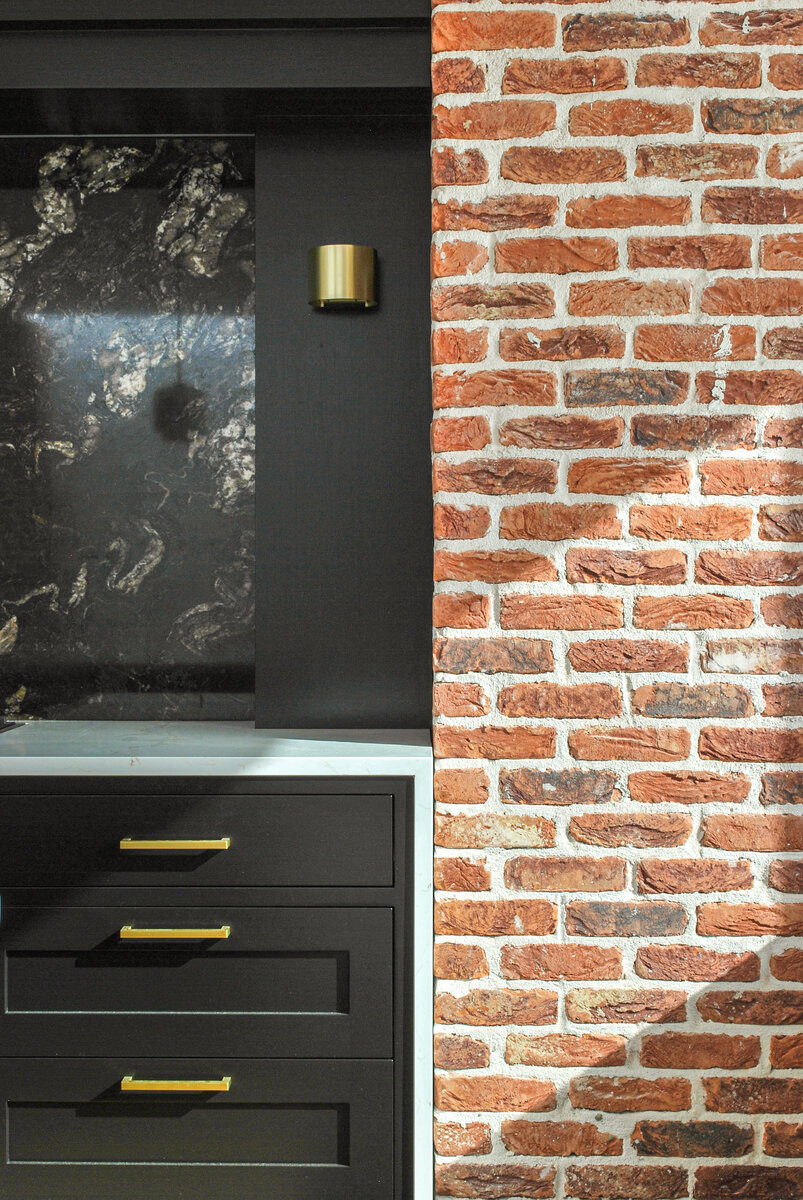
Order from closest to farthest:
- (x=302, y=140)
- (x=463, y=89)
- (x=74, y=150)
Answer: (x=463, y=89), (x=302, y=140), (x=74, y=150)

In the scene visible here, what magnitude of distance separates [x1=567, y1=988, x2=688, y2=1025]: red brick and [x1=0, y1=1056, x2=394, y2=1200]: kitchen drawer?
→ 406 millimetres

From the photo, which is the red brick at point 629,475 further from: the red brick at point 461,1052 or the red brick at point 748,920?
the red brick at point 461,1052

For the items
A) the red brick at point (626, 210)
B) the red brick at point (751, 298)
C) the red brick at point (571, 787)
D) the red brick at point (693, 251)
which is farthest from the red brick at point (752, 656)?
the red brick at point (626, 210)

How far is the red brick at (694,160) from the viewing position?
6.00 feet

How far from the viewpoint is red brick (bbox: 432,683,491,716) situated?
6.12 ft

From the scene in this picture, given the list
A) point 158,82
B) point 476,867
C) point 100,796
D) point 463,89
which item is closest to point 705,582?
point 476,867

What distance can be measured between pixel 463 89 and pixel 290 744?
136 centimetres

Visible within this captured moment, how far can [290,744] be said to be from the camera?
6.72 feet

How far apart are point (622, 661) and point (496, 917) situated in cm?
56

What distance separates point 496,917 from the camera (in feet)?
6.12

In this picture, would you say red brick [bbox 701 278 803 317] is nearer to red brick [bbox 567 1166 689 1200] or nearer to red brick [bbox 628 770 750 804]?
red brick [bbox 628 770 750 804]

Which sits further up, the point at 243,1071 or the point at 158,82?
the point at 158,82

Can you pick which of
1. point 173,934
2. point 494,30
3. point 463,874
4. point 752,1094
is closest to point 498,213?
point 494,30

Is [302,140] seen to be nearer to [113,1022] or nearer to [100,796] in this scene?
[100,796]
